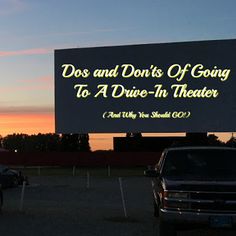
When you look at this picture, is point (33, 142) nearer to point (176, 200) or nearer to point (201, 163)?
point (201, 163)

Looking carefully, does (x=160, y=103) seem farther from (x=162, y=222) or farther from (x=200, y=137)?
(x=162, y=222)

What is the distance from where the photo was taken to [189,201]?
10406 millimetres

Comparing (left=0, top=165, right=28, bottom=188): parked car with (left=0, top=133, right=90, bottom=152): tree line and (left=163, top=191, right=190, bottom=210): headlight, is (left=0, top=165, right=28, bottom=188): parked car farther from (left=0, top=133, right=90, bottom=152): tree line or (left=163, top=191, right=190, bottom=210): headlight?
(left=0, top=133, right=90, bottom=152): tree line

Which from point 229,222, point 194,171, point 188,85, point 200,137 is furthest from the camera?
point 200,137

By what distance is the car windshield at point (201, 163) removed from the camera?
11445 mm

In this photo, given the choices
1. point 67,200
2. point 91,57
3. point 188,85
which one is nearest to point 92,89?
point 91,57

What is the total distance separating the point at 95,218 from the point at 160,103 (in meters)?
34.8

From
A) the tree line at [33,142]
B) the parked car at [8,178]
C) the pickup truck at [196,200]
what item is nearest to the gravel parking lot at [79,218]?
the pickup truck at [196,200]

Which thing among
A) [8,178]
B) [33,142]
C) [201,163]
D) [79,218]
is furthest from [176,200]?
[33,142]

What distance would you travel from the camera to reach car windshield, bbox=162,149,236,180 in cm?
1145

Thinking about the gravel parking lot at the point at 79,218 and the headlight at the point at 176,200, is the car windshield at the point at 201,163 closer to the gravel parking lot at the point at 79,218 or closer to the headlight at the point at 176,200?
the headlight at the point at 176,200

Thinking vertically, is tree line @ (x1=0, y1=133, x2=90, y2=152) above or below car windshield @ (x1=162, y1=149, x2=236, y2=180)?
above

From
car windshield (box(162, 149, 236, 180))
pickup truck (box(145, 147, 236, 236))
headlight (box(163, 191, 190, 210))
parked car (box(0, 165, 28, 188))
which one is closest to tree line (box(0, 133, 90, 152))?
parked car (box(0, 165, 28, 188))

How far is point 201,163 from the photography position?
464 inches
